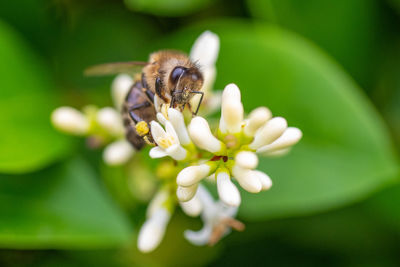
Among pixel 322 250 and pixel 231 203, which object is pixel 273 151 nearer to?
pixel 231 203

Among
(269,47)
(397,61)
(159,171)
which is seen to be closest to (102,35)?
(269,47)

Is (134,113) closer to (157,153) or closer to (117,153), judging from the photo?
(157,153)

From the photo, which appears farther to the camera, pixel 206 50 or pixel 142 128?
pixel 206 50

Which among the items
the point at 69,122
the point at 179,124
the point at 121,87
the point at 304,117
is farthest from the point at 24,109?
the point at 304,117

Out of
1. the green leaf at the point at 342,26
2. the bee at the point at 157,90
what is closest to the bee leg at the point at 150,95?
the bee at the point at 157,90

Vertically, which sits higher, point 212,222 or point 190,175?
point 190,175

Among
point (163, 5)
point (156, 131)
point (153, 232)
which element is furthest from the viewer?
point (163, 5)

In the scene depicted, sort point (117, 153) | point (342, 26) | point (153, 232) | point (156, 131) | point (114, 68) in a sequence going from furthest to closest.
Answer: point (342, 26) → point (117, 153) → point (114, 68) → point (153, 232) → point (156, 131)
